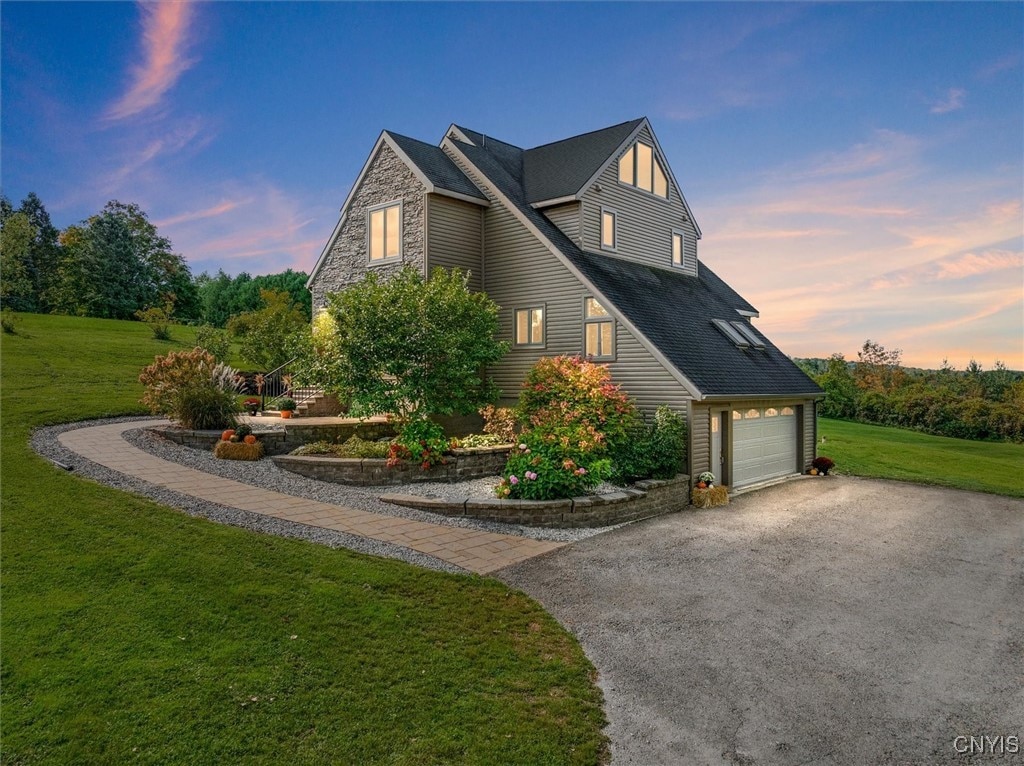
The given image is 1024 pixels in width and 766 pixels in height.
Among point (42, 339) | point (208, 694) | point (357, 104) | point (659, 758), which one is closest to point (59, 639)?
point (208, 694)

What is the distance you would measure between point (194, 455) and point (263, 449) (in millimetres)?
1391

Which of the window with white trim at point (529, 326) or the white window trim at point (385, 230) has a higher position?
the white window trim at point (385, 230)

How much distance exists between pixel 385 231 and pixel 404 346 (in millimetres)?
5509

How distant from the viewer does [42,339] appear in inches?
1056

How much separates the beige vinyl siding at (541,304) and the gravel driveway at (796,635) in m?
3.61

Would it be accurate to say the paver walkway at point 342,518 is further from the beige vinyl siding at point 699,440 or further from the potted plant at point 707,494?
the beige vinyl siding at point 699,440

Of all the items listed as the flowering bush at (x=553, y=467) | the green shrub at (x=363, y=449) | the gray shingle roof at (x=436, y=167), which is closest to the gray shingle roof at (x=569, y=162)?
the gray shingle roof at (x=436, y=167)

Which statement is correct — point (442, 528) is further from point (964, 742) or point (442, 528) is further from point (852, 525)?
point (852, 525)

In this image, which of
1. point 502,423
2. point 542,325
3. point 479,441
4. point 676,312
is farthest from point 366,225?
point 676,312

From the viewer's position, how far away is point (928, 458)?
2064cm

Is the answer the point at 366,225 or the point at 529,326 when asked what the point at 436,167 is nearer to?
the point at 366,225

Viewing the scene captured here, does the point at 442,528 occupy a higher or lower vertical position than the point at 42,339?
lower

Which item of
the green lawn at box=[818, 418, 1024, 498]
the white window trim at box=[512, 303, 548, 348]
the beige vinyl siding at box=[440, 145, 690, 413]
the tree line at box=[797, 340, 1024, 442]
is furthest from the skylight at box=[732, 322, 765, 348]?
the tree line at box=[797, 340, 1024, 442]

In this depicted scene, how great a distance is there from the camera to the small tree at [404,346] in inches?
492
